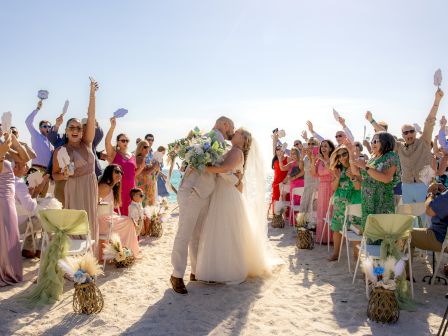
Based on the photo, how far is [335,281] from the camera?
5.92 m

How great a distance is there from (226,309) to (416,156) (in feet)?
14.6

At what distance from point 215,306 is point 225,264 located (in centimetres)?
81

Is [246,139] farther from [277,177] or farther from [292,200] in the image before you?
[277,177]

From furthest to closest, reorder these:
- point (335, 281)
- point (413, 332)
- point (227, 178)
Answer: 1. point (335, 281)
2. point (227, 178)
3. point (413, 332)

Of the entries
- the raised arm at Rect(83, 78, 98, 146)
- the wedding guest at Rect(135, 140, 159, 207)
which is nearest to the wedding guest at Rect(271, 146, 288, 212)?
the wedding guest at Rect(135, 140, 159, 207)

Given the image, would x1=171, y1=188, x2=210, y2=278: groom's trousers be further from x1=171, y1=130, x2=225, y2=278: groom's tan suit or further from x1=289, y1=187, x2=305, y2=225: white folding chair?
x1=289, y1=187, x2=305, y2=225: white folding chair

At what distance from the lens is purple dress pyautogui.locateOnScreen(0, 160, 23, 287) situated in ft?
17.7

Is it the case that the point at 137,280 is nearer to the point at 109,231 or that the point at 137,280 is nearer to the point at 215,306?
the point at 109,231

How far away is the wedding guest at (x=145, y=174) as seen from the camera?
8.85 metres

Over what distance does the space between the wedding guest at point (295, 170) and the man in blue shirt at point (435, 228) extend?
4848 mm

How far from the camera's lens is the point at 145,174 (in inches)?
365

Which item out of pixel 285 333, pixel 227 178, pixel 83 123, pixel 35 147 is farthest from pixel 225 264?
pixel 35 147

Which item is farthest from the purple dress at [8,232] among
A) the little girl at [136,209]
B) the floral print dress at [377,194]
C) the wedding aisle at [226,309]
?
the floral print dress at [377,194]

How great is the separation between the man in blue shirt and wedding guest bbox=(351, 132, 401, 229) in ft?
1.63
